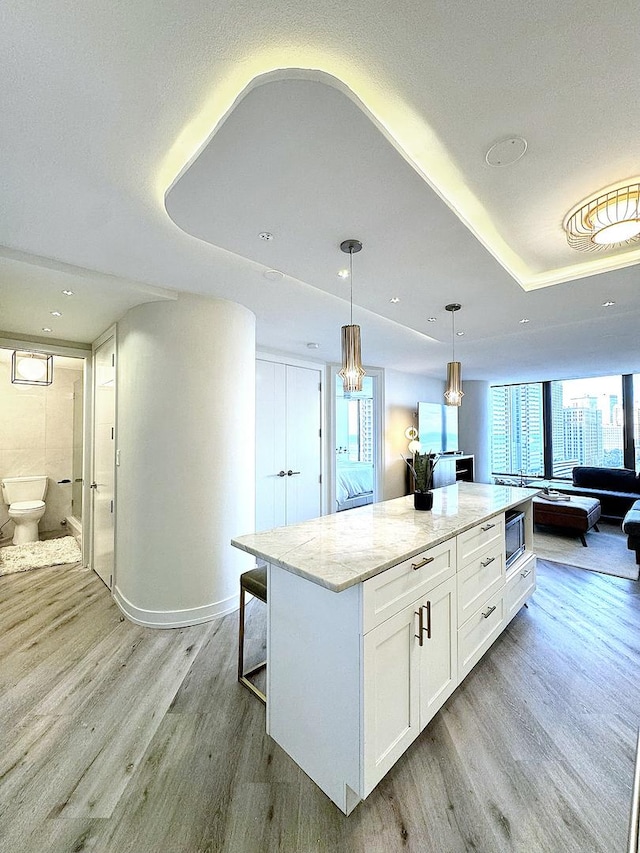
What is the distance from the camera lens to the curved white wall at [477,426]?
746cm

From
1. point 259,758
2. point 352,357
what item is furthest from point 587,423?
point 259,758

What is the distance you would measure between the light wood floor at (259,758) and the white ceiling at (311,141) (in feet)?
7.90

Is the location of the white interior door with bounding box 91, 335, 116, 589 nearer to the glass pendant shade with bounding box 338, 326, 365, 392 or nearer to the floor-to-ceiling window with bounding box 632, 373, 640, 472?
the glass pendant shade with bounding box 338, 326, 365, 392

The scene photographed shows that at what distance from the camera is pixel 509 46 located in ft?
3.29

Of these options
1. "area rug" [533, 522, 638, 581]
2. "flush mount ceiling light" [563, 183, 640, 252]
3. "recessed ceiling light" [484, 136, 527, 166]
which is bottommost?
"area rug" [533, 522, 638, 581]

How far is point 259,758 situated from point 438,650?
3.05 feet

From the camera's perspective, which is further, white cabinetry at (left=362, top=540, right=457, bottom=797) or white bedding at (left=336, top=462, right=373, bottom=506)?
white bedding at (left=336, top=462, right=373, bottom=506)

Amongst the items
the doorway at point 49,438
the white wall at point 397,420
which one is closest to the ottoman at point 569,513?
the white wall at point 397,420

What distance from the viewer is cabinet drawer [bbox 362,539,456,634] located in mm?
1307

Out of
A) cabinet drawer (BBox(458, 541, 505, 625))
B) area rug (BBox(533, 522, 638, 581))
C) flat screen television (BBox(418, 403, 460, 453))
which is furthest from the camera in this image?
flat screen television (BBox(418, 403, 460, 453))

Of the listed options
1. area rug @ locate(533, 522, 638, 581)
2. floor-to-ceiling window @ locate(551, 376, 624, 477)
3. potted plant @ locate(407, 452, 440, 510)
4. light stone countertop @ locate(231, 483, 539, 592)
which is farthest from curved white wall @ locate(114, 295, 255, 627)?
floor-to-ceiling window @ locate(551, 376, 624, 477)

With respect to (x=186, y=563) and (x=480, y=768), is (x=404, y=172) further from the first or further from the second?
(x=186, y=563)

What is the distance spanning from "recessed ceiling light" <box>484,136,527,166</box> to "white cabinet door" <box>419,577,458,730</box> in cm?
186

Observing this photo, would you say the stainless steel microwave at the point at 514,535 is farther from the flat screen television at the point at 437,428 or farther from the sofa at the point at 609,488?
the sofa at the point at 609,488
